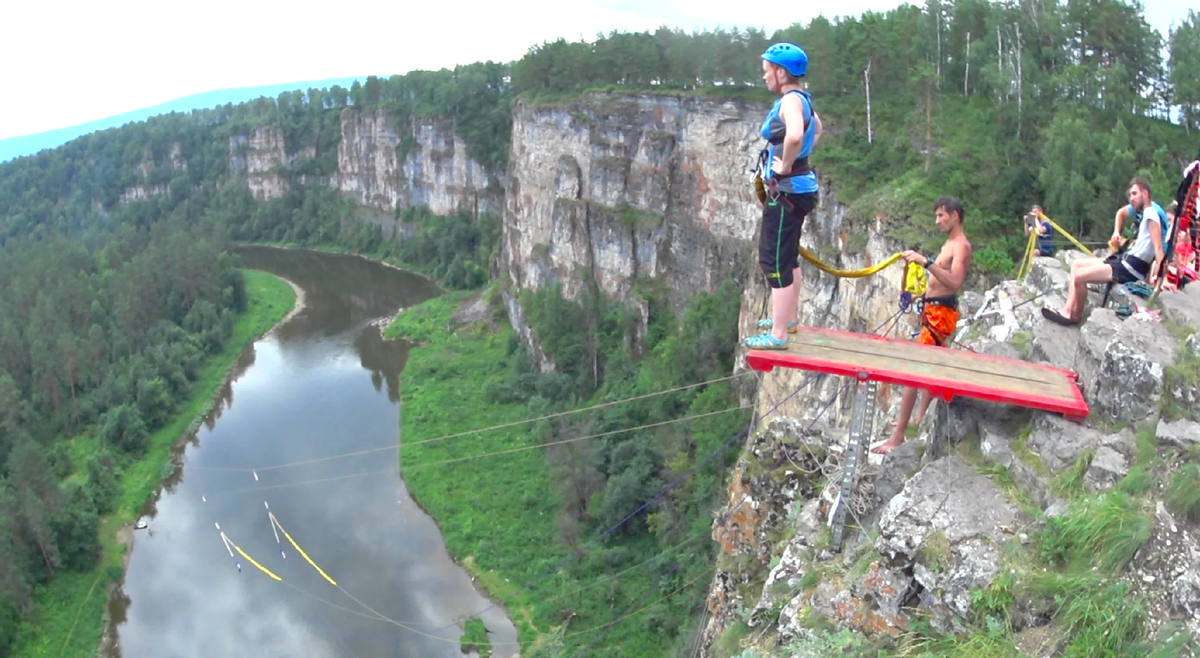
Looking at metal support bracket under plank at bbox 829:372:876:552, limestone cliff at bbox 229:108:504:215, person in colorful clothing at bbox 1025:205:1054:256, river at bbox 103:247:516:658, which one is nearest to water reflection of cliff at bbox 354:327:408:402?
river at bbox 103:247:516:658

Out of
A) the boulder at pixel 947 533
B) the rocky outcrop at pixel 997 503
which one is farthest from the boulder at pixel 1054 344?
the boulder at pixel 947 533

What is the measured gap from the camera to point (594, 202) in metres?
44.3

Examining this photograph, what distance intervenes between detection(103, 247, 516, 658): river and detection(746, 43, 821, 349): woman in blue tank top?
1878cm

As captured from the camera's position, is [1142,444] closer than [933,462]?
Yes

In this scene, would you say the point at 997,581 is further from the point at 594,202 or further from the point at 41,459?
the point at 594,202

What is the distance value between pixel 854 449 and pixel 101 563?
29.4 m

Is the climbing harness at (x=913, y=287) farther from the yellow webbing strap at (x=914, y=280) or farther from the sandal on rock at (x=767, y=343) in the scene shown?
the sandal on rock at (x=767, y=343)

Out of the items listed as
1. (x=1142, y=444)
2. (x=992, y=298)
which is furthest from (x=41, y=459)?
(x=1142, y=444)

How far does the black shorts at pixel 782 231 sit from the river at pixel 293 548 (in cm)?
1901

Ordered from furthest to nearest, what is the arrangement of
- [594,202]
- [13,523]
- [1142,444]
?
[594,202] < [13,523] < [1142,444]

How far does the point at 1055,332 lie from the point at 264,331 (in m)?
54.5

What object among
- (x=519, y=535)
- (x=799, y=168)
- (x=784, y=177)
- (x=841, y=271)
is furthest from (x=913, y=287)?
(x=519, y=535)

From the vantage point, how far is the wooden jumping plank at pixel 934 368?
Answer: 6930mm

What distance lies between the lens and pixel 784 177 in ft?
24.3
